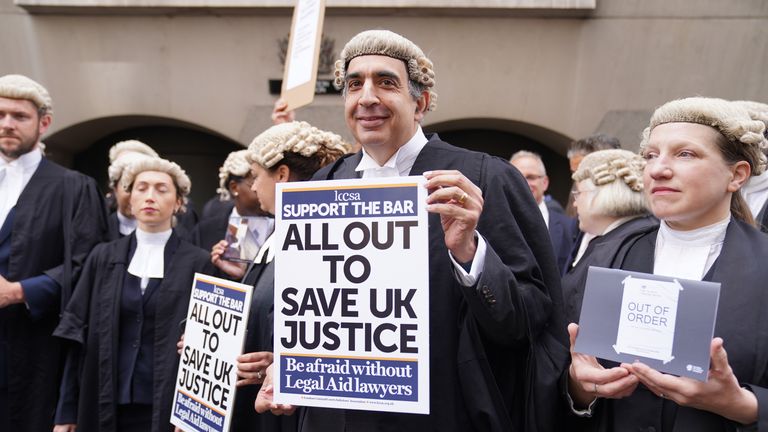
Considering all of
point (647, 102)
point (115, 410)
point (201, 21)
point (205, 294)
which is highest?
point (201, 21)

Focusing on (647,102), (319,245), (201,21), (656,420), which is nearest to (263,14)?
(201,21)

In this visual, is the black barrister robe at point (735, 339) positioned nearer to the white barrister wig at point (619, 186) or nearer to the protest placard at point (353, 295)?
the protest placard at point (353, 295)

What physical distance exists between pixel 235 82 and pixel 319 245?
6.12 metres

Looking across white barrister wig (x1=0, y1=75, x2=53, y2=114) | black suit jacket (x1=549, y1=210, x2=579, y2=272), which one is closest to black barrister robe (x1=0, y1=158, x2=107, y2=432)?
white barrister wig (x1=0, y1=75, x2=53, y2=114)

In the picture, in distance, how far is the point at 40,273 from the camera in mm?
3723

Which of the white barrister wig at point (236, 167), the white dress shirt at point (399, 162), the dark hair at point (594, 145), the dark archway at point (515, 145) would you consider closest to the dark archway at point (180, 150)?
the dark archway at point (515, 145)

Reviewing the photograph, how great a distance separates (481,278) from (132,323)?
2.22 meters

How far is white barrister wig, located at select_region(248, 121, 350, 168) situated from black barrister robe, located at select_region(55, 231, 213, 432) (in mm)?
934

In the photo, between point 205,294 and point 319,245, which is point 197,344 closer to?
point 205,294

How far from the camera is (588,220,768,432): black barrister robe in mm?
1675

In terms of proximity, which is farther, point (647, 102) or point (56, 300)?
point (647, 102)

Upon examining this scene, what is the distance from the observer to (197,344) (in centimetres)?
277

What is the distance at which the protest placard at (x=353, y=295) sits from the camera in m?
1.87

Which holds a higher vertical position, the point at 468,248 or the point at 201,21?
the point at 201,21
